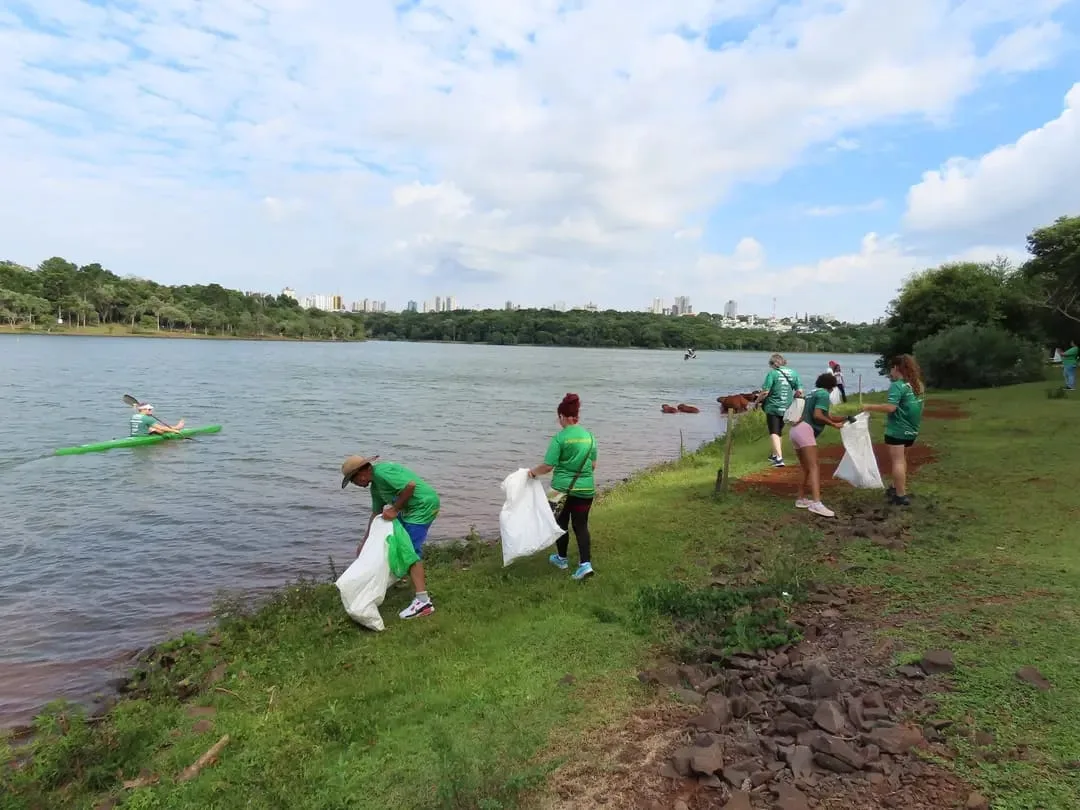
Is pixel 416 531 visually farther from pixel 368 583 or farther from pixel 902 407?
pixel 902 407

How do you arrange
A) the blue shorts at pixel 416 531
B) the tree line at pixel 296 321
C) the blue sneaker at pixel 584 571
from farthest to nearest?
the tree line at pixel 296 321 → the blue sneaker at pixel 584 571 → the blue shorts at pixel 416 531

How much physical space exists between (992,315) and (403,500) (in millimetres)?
38704

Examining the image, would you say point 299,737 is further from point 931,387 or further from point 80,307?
point 80,307

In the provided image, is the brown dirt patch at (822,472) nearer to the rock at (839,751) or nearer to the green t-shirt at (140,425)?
the rock at (839,751)

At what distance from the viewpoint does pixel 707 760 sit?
11.7 ft

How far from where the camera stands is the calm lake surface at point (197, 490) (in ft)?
26.6

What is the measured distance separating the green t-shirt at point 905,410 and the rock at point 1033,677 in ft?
16.3

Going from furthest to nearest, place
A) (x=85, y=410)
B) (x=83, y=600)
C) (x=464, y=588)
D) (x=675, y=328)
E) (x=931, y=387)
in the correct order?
(x=675, y=328)
(x=931, y=387)
(x=85, y=410)
(x=83, y=600)
(x=464, y=588)

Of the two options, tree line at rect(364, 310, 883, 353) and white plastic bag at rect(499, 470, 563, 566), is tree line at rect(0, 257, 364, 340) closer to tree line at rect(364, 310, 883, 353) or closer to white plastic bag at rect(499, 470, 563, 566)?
tree line at rect(364, 310, 883, 353)

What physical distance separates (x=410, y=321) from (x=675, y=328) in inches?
2942

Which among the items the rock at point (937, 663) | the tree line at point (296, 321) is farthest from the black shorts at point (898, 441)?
the tree line at point (296, 321)

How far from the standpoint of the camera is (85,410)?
29031mm

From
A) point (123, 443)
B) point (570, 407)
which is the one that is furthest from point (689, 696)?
point (123, 443)

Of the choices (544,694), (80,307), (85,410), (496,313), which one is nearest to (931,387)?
(544,694)
